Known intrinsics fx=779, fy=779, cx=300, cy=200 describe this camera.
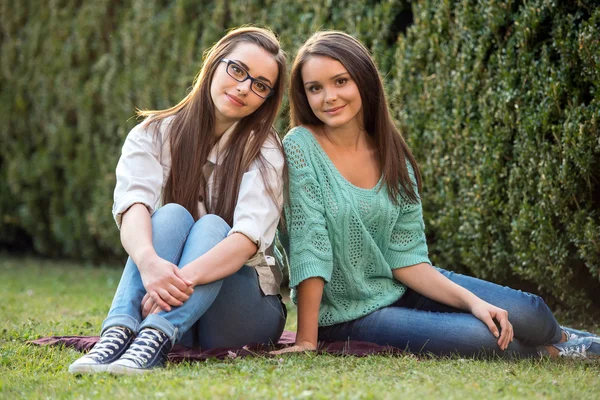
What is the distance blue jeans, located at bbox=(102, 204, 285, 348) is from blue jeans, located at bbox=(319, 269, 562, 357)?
1.27ft

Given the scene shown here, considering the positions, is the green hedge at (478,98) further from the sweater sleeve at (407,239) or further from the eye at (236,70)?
the eye at (236,70)

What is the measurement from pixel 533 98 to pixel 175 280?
85.3 inches

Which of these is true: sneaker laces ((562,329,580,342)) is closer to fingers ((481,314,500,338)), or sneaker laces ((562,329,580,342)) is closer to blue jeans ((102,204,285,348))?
fingers ((481,314,500,338))

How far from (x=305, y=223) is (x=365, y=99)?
2.11 feet

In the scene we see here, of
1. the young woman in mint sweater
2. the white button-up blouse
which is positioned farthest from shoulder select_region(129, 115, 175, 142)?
the young woman in mint sweater

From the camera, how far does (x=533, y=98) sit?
3982 mm

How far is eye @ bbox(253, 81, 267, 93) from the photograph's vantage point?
131 inches

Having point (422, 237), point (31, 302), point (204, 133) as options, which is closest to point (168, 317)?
point (204, 133)

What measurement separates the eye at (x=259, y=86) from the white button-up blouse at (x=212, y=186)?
0.70ft

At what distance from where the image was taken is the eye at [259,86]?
333cm

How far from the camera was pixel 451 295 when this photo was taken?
3.32m

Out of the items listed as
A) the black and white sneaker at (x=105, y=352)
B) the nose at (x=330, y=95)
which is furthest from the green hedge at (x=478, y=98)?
the black and white sneaker at (x=105, y=352)

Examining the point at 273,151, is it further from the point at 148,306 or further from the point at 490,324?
the point at 490,324

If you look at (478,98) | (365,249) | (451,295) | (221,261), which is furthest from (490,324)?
(478,98)
